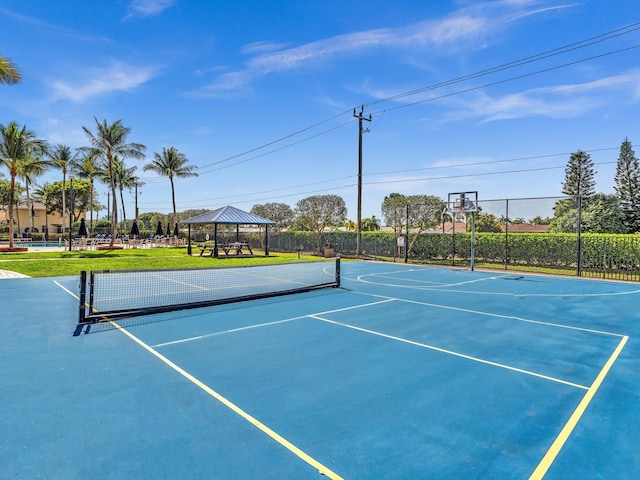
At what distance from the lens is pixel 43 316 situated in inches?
333

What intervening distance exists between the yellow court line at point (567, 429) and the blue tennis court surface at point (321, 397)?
0.02 m

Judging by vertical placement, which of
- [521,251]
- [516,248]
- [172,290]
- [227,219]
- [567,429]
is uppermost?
[227,219]

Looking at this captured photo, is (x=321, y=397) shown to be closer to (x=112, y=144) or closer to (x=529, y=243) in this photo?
(x=529, y=243)

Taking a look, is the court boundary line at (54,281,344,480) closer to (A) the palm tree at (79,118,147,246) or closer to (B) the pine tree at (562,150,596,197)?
(A) the palm tree at (79,118,147,246)

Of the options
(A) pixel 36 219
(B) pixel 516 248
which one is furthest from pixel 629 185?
(A) pixel 36 219

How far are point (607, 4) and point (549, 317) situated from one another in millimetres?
Result: 13887

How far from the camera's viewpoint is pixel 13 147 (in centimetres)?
2588

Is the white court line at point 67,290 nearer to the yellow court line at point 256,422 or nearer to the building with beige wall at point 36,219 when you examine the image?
the yellow court line at point 256,422

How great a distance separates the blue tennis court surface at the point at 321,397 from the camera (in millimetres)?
3193

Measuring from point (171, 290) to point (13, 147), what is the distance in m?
22.9

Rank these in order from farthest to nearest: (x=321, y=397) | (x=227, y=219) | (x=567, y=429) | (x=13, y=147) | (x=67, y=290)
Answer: (x=227, y=219)
(x=13, y=147)
(x=67, y=290)
(x=321, y=397)
(x=567, y=429)

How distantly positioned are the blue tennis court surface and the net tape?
82 centimetres

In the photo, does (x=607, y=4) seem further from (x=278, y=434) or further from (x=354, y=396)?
(x=278, y=434)

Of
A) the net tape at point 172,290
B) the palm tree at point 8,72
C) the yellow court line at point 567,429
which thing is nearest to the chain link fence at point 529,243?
the net tape at point 172,290
